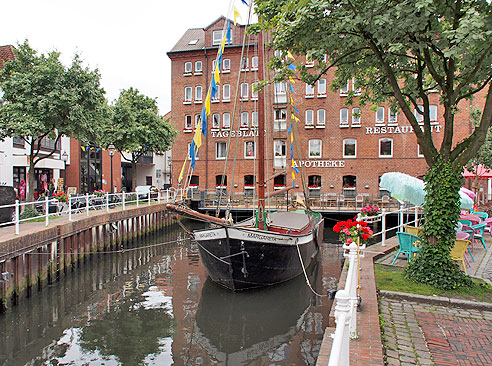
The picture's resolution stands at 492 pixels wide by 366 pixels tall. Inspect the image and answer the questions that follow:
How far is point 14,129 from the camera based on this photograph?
14.9 metres

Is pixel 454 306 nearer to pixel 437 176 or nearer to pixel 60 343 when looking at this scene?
pixel 437 176

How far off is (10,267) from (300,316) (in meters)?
7.91

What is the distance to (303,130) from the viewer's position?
34.2m

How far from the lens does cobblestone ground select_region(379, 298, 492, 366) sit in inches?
191

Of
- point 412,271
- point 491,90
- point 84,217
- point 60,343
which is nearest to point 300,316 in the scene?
point 412,271

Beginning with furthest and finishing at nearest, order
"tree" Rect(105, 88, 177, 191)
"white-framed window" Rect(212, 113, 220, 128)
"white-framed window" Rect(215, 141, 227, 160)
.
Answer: "white-framed window" Rect(212, 113, 220, 128) → "white-framed window" Rect(215, 141, 227, 160) → "tree" Rect(105, 88, 177, 191)

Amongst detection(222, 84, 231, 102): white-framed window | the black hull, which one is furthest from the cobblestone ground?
detection(222, 84, 231, 102): white-framed window

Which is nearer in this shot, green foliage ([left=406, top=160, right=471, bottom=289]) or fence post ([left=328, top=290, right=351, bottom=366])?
fence post ([left=328, top=290, right=351, bottom=366])

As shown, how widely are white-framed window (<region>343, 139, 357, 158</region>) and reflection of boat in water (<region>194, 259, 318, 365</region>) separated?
22317 millimetres

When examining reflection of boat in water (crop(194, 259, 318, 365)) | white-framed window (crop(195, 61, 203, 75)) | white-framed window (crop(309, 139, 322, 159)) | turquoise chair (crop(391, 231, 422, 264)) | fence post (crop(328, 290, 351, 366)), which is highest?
white-framed window (crop(195, 61, 203, 75))

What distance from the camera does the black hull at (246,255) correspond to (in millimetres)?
10780

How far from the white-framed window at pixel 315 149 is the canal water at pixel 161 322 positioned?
66.7ft

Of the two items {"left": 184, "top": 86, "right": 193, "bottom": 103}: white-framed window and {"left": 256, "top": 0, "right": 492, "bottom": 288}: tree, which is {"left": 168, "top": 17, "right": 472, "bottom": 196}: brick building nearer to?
{"left": 184, "top": 86, "right": 193, "bottom": 103}: white-framed window

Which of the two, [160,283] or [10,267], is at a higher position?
[10,267]
